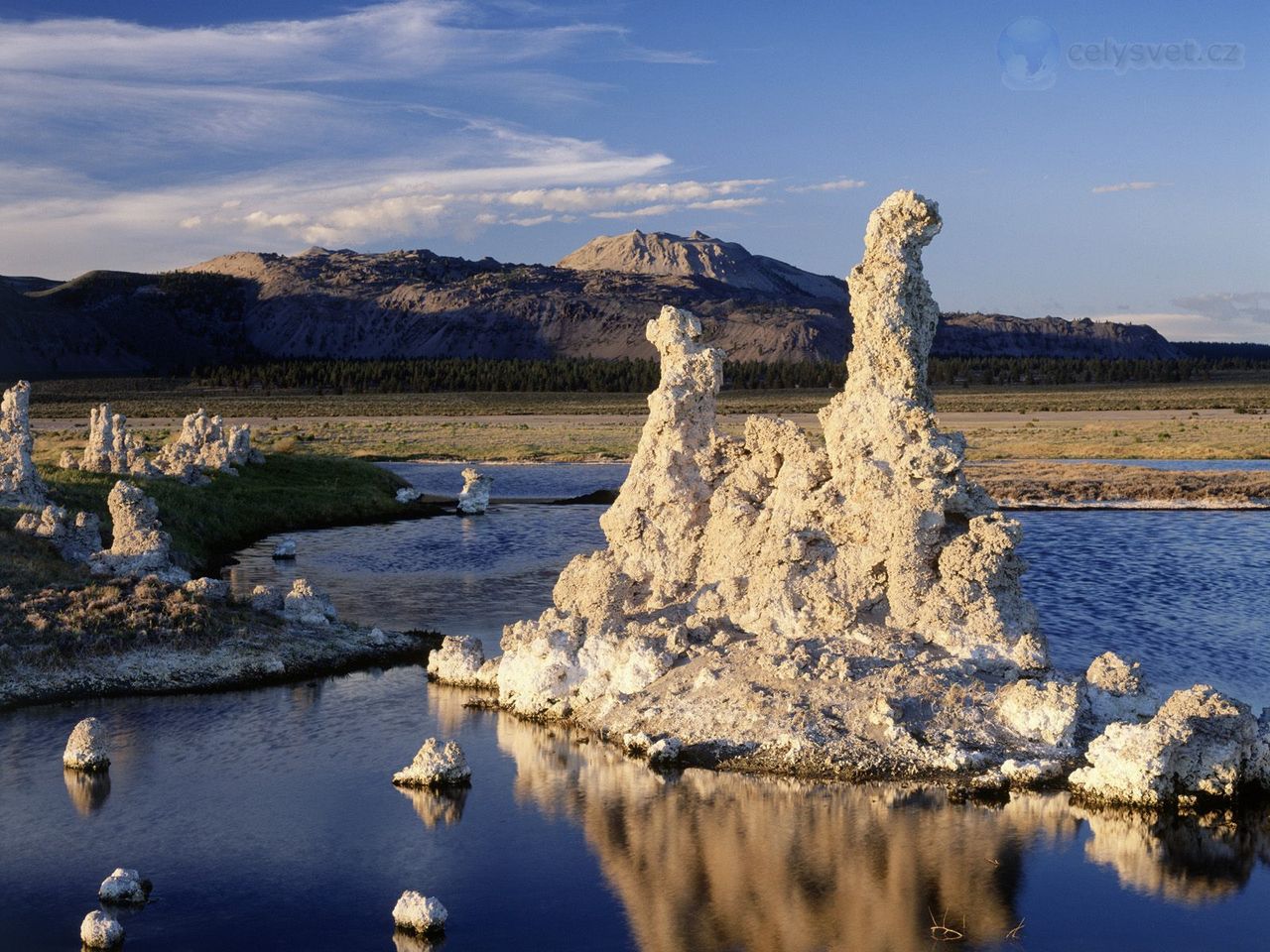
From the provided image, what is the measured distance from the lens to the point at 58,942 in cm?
1492

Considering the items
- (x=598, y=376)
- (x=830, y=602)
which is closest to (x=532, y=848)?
(x=830, y=602)

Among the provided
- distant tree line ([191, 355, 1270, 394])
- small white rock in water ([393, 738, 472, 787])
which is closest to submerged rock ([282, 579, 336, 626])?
small white rock in water ([393, 738, 472, 787])

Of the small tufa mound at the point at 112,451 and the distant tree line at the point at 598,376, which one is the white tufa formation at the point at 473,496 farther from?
the distant tree line at the point at 598,376

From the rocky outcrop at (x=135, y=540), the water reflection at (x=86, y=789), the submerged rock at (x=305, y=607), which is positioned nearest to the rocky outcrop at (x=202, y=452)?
the rocky outcrop at (x=135, y=540)

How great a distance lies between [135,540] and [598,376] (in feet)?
448

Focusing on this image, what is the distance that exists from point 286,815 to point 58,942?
4115 millimetres

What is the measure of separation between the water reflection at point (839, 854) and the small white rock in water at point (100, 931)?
550 centimetres

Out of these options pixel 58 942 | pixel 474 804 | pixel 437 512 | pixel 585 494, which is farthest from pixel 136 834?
pixel 585 494

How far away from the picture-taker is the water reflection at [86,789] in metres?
19.1

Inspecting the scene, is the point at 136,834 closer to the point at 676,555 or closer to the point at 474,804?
the point at 474,804

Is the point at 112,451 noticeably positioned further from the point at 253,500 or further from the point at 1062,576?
the point at 1062,576

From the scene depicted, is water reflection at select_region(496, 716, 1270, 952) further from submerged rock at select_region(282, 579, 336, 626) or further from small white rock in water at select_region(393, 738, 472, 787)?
submerged rock at select_region(282, 579, 336, 626)

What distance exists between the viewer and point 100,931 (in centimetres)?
1476

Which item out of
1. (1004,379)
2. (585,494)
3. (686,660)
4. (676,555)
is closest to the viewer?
(686,660)
